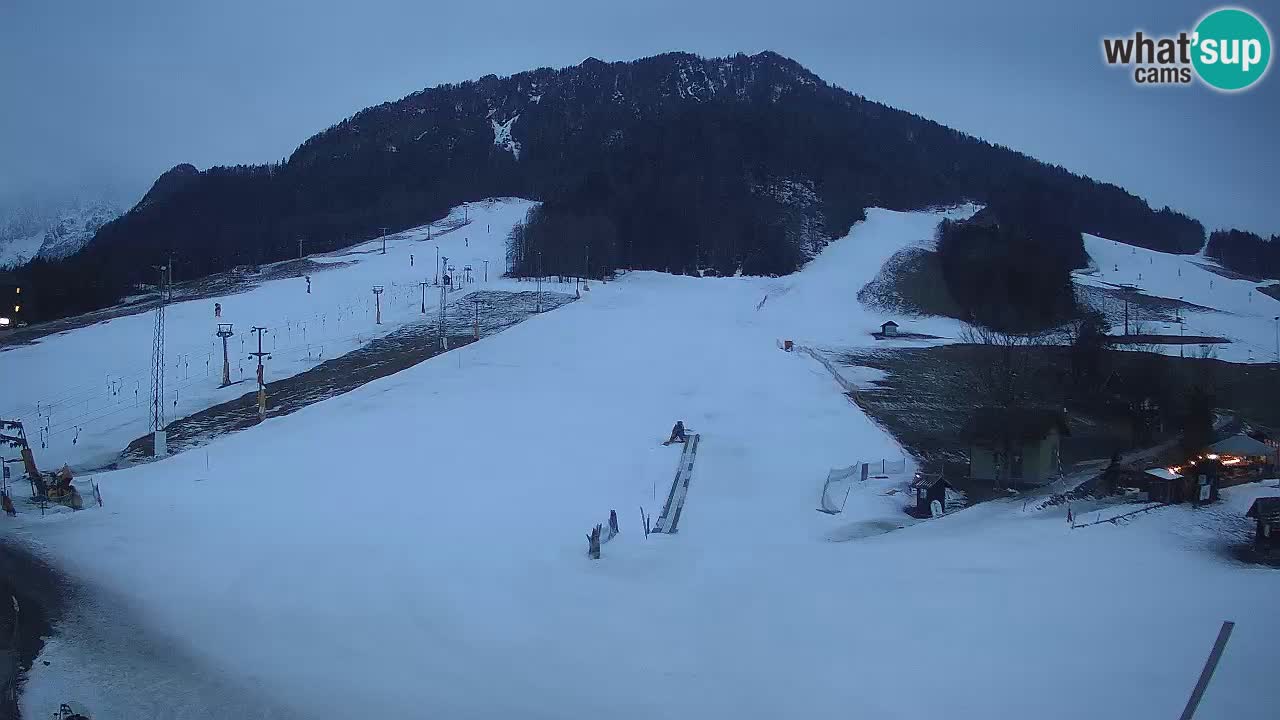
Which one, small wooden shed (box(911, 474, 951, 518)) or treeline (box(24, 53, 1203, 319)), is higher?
treeline (box(24, 53, 1203, 319))

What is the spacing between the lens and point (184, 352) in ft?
118

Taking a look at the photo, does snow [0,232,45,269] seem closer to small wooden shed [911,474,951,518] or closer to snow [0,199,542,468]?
snow [0,199,542,468]

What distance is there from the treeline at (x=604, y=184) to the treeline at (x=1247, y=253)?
1136 centimetres

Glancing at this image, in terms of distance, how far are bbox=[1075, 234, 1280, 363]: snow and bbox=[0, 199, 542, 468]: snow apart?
37.0 meters

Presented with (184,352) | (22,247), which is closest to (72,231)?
(22,247)

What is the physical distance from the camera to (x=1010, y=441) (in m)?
20.2

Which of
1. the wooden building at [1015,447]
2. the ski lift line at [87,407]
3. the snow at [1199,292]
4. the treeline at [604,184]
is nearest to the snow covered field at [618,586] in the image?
the wooden building at [1015,447]

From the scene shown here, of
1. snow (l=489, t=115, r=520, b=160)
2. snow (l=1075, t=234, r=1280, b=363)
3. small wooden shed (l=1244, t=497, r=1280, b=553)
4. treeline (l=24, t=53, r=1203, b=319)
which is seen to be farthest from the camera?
snow (l=489, t=115, r=520, b=160)

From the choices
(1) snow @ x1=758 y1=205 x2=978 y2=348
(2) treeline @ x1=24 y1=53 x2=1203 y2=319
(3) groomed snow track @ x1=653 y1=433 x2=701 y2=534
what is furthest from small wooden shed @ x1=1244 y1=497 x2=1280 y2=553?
(2) treeline @ x1=24 y1=53 x2=1203 y2=319

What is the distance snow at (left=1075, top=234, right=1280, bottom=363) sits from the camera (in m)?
39.9

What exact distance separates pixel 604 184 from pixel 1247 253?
168 ft

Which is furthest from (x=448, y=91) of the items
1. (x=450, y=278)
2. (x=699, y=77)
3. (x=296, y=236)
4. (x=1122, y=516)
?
(x=1122, y=516)

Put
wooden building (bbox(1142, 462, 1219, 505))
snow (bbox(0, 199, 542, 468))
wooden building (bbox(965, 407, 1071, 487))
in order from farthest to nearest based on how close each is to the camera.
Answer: snow (bbox(0, 199, 542, 468)) → wooden building (bbox(965, 407, 1071, 487)) → wooden building (bbox(1142, 462, 1219, 505))

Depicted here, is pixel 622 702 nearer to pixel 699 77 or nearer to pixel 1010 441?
pixel 1010 441
